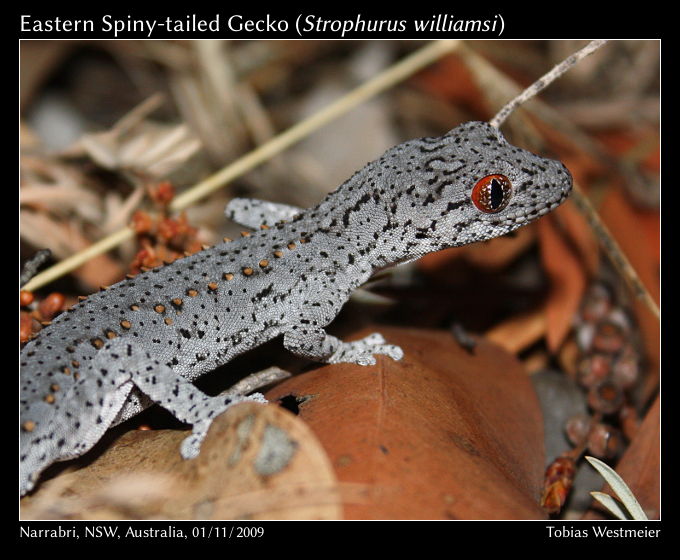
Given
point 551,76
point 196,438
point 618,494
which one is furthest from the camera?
point 551,76

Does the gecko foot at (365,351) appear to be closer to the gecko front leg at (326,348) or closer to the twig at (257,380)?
the gecko front leg at (326,348)

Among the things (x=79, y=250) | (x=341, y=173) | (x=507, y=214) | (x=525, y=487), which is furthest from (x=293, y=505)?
(x=341, y=173)

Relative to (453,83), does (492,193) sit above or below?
below

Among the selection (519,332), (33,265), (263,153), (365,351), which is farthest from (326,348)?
(33,265)

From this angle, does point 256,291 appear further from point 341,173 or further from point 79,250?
point 341,173

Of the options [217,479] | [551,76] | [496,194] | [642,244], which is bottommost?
[217,479]

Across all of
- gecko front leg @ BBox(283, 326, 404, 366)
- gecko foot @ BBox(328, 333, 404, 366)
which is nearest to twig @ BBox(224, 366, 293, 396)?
gecko front leg @ BBox(283, 326, 404, 366)

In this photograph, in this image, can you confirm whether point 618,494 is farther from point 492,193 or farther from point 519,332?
point 492,193
